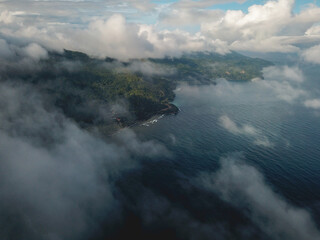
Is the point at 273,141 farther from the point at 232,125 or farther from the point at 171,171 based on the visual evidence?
the point at 171,171

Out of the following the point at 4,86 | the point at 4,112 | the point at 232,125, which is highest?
the point at 4,86

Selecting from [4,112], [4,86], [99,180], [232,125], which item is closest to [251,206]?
[99,180]

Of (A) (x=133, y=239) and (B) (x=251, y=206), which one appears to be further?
(B) (x=251, y=206)

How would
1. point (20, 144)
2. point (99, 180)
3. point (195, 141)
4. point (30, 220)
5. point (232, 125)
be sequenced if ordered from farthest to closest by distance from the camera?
point (232, 125), point (195, 141), point (20, 144), point (99, 180), point (30, 220)

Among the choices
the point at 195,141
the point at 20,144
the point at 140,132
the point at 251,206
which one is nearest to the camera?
the point at 251,206

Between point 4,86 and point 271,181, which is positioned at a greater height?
point 4,86

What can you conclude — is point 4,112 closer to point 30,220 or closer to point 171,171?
point 30,220
